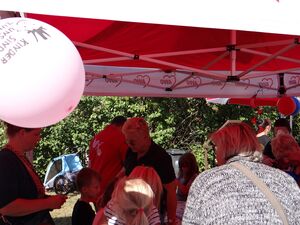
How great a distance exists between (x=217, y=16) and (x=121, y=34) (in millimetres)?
1704

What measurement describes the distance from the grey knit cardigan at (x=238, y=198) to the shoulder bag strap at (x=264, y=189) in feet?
0.05

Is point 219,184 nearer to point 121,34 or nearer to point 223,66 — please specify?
point 121,34

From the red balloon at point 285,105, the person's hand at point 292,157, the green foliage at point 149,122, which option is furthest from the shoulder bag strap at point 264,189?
the green foliage at point 149,122

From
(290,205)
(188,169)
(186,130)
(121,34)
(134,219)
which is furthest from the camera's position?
(186,130)

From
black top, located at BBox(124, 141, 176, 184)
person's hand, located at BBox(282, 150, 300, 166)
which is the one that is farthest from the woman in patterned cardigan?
person's hand, located at BBox(282, 150, 300, 166)

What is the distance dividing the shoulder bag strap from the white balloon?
0.78m

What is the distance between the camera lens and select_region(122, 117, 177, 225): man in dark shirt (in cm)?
330

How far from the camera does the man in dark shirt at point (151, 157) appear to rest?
3.30 meters

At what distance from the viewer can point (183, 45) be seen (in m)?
4.16

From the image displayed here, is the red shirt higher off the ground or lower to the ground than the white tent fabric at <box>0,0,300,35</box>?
lower

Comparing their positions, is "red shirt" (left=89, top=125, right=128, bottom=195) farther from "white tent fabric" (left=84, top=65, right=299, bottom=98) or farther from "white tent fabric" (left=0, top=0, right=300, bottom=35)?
"white tent fabric" (left=0, top=0, right=300, bottom=35)

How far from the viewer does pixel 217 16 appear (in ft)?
6.69

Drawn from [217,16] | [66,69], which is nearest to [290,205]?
[217,16]

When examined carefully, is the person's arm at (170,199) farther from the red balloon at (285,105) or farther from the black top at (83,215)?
the red balloon at (285,105)
